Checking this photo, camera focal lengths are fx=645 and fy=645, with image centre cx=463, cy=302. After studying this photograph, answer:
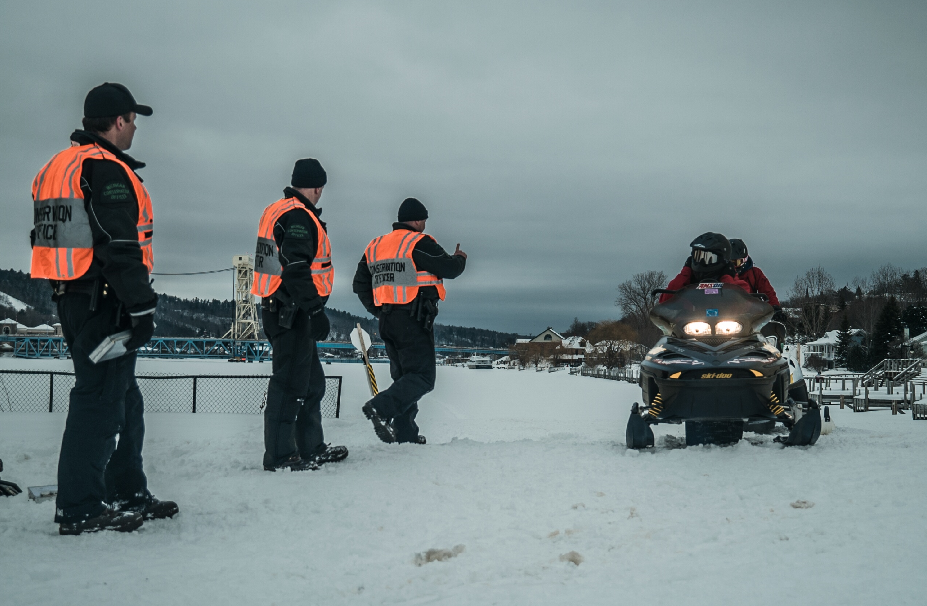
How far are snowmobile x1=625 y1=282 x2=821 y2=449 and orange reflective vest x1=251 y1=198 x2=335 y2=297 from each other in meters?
2.47

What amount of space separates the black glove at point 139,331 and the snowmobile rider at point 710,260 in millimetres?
3694

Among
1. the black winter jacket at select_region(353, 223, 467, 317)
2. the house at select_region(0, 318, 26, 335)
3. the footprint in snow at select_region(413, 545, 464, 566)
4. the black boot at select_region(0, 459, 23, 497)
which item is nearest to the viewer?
the footprint in snow at select_region(413, 545, 464, 566)

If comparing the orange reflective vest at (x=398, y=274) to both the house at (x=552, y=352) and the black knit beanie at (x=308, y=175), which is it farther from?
the house at (x=552, y=352)

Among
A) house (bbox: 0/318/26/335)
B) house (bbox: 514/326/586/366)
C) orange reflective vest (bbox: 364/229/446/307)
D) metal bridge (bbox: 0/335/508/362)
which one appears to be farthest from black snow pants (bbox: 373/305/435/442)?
house (bbox: 0/318/26/335)

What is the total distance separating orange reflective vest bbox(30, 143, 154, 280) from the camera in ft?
9.74

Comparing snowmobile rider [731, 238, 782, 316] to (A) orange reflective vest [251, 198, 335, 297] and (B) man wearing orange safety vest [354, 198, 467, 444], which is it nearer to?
(B) man wearing orange safety vest [354, 198, 467, 444]

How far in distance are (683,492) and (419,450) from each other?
2067 millimetres

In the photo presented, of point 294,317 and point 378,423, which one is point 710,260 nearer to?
point 378,423

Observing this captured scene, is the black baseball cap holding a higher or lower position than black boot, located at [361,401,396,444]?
higher

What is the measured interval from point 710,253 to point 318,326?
310 cm

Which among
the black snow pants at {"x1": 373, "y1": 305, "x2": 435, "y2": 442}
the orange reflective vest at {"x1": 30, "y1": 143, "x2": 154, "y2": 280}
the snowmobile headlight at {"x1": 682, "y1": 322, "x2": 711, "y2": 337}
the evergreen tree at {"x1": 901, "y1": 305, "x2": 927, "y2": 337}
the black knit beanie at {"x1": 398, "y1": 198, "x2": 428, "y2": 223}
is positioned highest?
the evergreen tree at {"x1": 901, "y1": 305, "x2": 927, "y2": 337}

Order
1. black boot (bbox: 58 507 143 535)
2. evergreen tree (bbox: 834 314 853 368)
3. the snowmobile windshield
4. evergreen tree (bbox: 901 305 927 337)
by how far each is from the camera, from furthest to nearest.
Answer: evergreen tree (bbox: 901 305 927 337) → evergreen tree (bbox: 834 314 853 368) → the snowmobile windshield → black boot (bbox: 58 507 143 535)

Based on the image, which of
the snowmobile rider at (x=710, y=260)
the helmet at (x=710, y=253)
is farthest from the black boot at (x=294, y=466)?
the helmet at (x=710, y=253)

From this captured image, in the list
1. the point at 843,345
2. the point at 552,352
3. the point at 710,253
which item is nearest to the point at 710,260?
the point at 710,253
